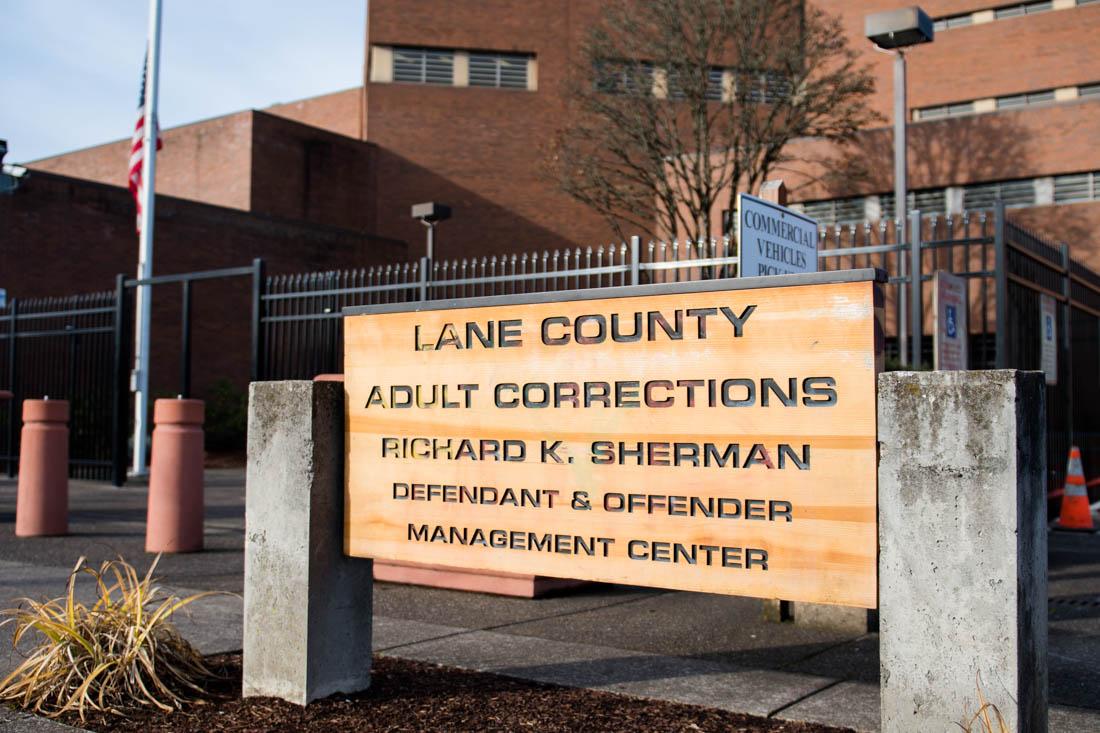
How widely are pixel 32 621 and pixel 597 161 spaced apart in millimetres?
22746

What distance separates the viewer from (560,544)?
3980mm

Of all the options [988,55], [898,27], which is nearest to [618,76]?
[988,55]

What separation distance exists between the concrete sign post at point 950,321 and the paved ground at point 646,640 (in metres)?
1.87

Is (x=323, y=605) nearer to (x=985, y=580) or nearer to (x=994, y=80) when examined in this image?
(x=985, y=580)

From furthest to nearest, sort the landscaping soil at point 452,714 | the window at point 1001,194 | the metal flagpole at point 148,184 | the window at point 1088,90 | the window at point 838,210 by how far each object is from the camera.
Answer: the window at point 1088,90 < the window at point 838,210 < the window at point 1001,194 < the metal flagpole at point 148,184 < the landscaping soil at point 452,714

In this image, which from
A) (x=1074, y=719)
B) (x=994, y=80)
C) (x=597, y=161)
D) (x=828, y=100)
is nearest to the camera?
(x=1074, y=719)

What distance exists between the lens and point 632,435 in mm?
3832

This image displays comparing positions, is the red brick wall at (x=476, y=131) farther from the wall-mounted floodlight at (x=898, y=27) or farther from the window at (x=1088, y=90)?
the wall-mounted floodlight at (x=898, y=27)

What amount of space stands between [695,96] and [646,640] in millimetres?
20686

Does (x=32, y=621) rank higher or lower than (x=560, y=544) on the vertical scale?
lower

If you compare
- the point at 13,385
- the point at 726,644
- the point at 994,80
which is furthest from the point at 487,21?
the point at 726,644

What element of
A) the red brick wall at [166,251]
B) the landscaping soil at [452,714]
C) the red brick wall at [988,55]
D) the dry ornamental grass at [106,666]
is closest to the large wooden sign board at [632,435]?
the landscaping soil at [452,714]

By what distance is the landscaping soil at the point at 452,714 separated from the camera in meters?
4.04

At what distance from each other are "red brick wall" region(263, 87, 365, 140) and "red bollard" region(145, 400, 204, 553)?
100 ft
